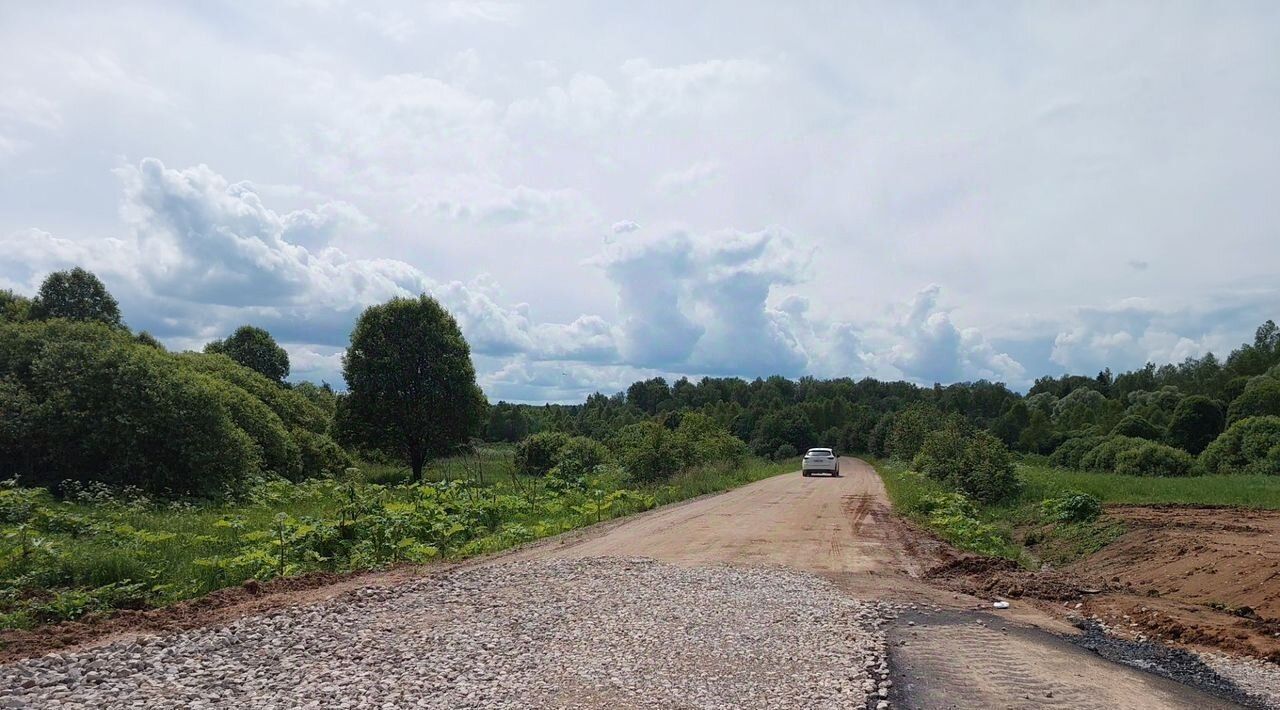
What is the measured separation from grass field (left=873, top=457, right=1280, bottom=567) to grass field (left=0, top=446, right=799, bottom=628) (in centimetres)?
929

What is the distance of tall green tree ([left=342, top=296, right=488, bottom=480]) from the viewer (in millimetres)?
38656

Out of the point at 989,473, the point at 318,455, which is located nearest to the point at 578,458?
the point at 318,455

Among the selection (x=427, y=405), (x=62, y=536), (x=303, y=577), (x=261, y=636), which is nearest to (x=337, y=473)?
(x=427, y=405)

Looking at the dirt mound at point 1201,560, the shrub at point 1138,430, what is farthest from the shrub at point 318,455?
the shrub at point 1138,430

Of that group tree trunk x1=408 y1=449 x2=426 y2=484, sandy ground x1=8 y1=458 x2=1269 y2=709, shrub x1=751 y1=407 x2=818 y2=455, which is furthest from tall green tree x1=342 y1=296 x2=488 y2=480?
shrub x1=751 y1=407 x2=818 y2=455

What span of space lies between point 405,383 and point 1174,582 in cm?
3334

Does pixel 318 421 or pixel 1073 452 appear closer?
pixel 318 421

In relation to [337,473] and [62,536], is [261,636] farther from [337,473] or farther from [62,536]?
[337,473]

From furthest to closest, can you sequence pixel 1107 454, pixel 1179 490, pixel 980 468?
pixel 1107 454 < pixel 980 468 < pixel 1179 490

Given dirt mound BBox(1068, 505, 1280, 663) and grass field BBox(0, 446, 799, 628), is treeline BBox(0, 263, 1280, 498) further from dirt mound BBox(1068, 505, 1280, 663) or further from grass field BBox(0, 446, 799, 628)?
dirt mound BBox(1068, 505, 1280, 663)

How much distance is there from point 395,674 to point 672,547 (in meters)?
9.42

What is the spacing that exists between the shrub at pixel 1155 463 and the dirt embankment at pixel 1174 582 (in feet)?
68.3

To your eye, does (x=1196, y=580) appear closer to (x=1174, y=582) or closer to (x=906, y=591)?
(x=1174, y=582)

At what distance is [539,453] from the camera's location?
136 ft
